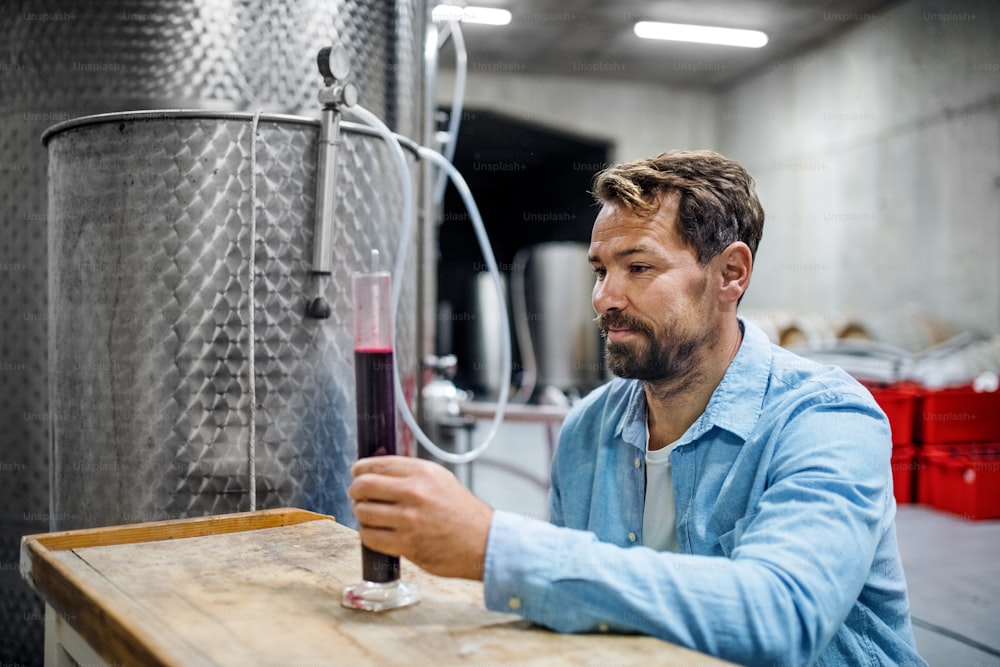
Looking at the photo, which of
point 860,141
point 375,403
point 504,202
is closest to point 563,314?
point 860,141

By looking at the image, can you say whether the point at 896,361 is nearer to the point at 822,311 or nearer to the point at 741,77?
the point at 822,311

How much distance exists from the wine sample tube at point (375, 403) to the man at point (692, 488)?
51 mm

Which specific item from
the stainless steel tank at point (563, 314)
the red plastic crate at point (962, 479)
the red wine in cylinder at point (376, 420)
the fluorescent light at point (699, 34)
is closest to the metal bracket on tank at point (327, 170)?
the red wine in cylinder at point (376, 420)

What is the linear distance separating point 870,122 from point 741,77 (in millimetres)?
2505

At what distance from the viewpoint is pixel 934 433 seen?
5055 mm

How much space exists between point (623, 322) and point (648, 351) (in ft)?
0.21

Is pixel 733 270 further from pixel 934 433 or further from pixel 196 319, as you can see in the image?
pixel 934 433

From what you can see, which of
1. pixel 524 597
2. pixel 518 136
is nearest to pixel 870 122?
pixel 518 136

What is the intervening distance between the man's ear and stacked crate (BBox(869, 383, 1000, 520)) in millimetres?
3958

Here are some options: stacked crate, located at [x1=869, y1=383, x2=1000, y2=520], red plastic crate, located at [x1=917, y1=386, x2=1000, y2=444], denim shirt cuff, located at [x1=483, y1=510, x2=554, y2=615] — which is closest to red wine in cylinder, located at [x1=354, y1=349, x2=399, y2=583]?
denim shirt cuff, located at [x1=483, y1=510, x2=554, y2=615]

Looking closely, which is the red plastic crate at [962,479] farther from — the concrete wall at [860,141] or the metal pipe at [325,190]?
the metal pipe at [325,190]

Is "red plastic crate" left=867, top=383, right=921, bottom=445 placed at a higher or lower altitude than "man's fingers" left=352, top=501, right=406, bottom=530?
lower

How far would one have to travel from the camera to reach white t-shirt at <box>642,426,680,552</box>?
4.49ft

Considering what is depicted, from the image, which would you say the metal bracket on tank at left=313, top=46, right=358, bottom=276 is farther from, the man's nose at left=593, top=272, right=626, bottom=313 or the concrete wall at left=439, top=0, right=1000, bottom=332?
the concrete wall at left=439, top=0, right=1000, bottom=332
